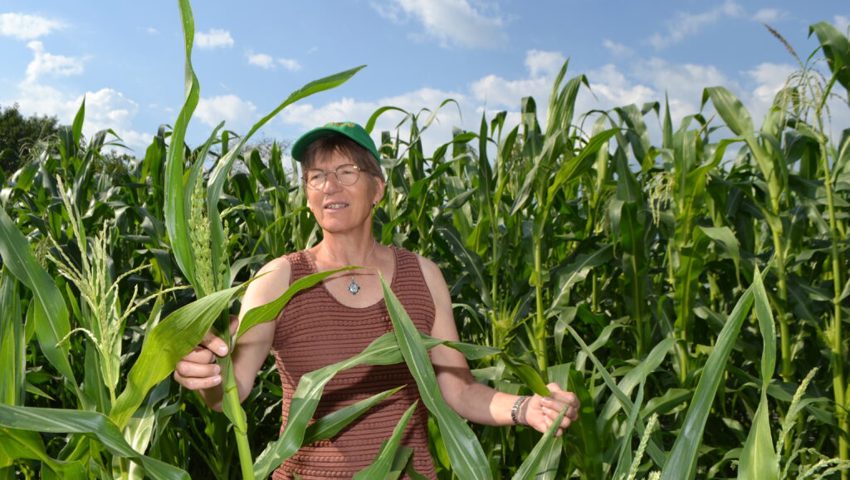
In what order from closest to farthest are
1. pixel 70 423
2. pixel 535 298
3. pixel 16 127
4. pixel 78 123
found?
pixel 70 423
pixel 535 298
pixel 78 123
pixel 16 127

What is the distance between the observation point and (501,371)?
230 cm

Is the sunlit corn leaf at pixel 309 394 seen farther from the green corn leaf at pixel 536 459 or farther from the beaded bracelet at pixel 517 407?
the beaded bracelet at pixel 517 407

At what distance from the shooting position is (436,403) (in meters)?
1.01

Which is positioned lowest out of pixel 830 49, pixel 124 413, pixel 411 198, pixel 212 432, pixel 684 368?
pixel 212 432

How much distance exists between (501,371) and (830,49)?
5.18ft

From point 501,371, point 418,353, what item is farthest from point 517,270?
point 418,353

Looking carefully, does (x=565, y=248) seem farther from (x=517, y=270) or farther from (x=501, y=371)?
(x=501, y=371)

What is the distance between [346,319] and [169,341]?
3.17ft

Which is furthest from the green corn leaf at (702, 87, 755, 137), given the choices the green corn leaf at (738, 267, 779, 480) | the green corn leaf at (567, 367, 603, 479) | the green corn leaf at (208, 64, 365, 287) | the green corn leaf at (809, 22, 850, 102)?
the green corn leaf at (208, 64, 365, 287)

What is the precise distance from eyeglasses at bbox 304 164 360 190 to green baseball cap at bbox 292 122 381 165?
0.21 feet

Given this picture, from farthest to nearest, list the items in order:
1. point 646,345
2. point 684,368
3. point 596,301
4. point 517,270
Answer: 1. point 596,301
2. point 517,270
3. point 646,345
4. point 684,368

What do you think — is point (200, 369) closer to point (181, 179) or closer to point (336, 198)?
point (181, 179)

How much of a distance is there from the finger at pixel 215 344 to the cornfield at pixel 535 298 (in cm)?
2

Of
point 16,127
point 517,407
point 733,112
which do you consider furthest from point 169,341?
point 16,127
